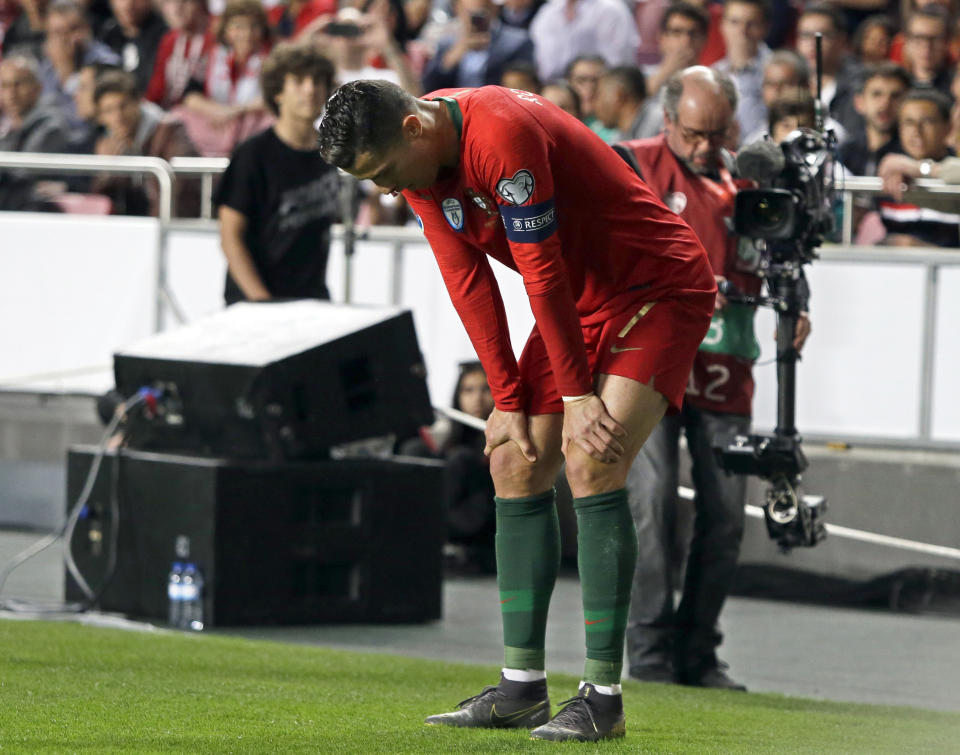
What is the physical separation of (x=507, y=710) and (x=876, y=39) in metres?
7.02

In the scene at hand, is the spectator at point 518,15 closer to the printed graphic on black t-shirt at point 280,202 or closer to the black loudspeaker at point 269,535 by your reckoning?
the printed graphic on black t-shirt at point 280,202

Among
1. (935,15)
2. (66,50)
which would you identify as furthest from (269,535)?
(66,50)

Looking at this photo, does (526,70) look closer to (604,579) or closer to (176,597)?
(176,597)

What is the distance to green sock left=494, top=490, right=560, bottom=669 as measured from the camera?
166 inches

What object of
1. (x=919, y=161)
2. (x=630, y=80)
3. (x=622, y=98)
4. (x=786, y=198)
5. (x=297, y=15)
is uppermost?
(x=297, y=15)

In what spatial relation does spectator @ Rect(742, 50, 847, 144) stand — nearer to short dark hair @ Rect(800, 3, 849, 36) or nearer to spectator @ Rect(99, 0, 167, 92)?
short dark hair @ Rect(800, 3, 849, 36)

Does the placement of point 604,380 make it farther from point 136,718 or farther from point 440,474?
point 440,474

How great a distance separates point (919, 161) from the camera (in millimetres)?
8203

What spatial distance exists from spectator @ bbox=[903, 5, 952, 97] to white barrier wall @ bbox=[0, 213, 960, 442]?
195 cm

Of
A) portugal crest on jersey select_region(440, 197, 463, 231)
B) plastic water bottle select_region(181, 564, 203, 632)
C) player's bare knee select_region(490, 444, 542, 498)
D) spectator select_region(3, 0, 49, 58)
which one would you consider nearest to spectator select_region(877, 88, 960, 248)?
plastic water bottle select_region(181, 564, 203, 632)

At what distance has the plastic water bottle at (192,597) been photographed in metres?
6.55

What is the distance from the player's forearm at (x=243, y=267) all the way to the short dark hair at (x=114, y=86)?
3.53 m

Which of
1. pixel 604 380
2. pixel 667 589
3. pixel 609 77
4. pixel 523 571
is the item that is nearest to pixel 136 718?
pixel 523 571

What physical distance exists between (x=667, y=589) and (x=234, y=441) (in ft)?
6.47
